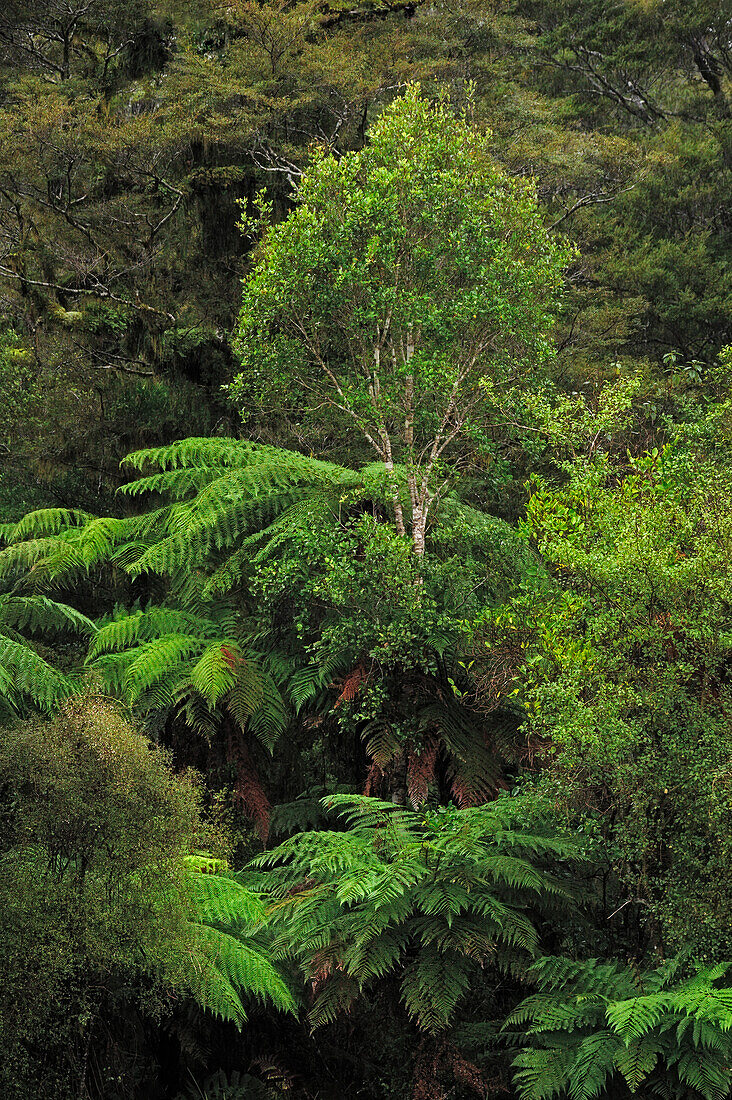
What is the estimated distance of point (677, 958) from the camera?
527 cm

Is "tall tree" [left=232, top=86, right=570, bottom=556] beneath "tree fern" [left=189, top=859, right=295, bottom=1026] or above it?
above

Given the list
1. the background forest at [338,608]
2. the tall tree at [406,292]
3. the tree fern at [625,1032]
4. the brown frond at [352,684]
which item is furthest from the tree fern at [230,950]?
the tall tree at [406,292]

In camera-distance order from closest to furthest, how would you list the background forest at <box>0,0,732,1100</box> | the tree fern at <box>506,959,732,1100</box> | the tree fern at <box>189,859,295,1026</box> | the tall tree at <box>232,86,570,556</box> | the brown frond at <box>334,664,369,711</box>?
the tree fern at <box>506,959,732,1100</box>, the background forest at <box>0,0,732,1100</box>, the tree fern at <box>189,859,295,1026</box>, the brown frond at <box>334,664,369,711</box>, the tall tree at <box>232,86,570,556</box>

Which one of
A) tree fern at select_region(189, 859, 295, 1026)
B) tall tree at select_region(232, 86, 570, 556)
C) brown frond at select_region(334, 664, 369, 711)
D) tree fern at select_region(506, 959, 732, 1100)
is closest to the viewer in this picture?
tree fern at select_region(506, 959, 732, 1100)

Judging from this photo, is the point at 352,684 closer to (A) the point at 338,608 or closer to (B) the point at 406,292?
(A) the point at 338,608

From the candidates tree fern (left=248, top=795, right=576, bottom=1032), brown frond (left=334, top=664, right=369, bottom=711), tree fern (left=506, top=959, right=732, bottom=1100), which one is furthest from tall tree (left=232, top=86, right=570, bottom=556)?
tree fern (left=506, top=959, right=732, bottom=1100)

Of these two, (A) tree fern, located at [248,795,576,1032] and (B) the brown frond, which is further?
(B) the brown frond

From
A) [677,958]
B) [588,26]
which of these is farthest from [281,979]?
[588,26]

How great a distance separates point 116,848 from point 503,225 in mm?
5833

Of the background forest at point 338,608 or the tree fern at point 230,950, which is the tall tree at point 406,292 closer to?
the background forest at point 338,608

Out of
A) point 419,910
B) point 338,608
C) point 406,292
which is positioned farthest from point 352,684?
point 406,292

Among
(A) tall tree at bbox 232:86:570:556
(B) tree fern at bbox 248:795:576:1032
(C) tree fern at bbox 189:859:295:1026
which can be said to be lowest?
(C) tree fern at bbox 189:859:295:1026

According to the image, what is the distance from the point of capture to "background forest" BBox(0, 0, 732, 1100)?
5.20m

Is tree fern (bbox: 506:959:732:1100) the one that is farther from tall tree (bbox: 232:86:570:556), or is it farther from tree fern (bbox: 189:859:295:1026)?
tall tree (bbox: 232:86:570:556)
